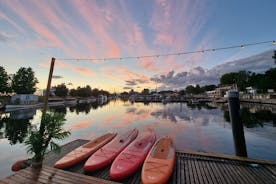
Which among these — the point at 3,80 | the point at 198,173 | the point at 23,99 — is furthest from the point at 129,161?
the point at 3,80

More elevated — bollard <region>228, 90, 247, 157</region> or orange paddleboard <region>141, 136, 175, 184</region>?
bollard <region>228, 90, 247, 157</region>

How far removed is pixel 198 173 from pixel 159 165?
1.34 metres

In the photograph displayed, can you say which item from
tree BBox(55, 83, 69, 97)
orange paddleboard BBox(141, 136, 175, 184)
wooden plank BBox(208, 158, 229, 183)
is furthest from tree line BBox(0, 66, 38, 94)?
wooden plank BBox(208, 158, 229, 183)

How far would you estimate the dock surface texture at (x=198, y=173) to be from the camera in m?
4.04

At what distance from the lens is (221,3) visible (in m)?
10.8

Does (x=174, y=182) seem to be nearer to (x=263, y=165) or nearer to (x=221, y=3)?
(x=263, y=165)

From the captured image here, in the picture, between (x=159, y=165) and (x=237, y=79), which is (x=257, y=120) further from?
(x=237, y=79)

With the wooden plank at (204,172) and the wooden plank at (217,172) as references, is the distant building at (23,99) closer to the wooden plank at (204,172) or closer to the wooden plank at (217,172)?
the wooden plank at (204,172)

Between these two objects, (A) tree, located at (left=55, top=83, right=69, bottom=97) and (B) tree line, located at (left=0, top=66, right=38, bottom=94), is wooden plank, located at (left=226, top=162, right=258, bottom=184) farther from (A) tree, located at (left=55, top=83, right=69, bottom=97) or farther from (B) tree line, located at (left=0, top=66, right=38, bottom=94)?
(A) tree, located at (left=55, top=83, right=69, bottom=97)

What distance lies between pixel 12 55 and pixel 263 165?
20640 mm

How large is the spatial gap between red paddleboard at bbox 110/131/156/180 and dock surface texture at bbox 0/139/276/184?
256 millimetres

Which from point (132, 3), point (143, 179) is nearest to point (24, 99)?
point (132, 3)

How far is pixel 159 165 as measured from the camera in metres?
4.73

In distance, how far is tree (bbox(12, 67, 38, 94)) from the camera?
4786cm
